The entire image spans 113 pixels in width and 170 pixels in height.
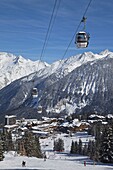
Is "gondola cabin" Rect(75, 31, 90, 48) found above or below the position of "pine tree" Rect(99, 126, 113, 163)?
above

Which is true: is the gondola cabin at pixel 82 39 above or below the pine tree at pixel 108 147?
above

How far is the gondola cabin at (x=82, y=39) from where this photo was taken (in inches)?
719

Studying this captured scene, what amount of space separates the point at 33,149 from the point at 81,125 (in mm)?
123458

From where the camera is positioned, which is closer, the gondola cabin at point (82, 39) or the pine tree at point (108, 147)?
the gondola cabin at point (82, 39)

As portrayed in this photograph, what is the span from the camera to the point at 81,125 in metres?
197

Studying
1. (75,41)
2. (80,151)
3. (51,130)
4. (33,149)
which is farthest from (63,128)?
(75,41)

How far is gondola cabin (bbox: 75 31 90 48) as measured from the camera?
18250 mm

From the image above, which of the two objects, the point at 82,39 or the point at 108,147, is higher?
the point at 82,39

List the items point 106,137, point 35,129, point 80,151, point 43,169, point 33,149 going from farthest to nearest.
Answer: point 35,129, point 80,151, point 33,149, point 106,137, point 43,169

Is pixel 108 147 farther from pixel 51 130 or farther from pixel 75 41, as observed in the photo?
pixel 51 130

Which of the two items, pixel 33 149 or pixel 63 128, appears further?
pixel 63 128

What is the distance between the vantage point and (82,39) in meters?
18.4

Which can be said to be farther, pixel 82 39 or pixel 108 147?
pixel 108 147

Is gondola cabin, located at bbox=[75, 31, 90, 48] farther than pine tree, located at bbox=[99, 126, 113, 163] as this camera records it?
No
